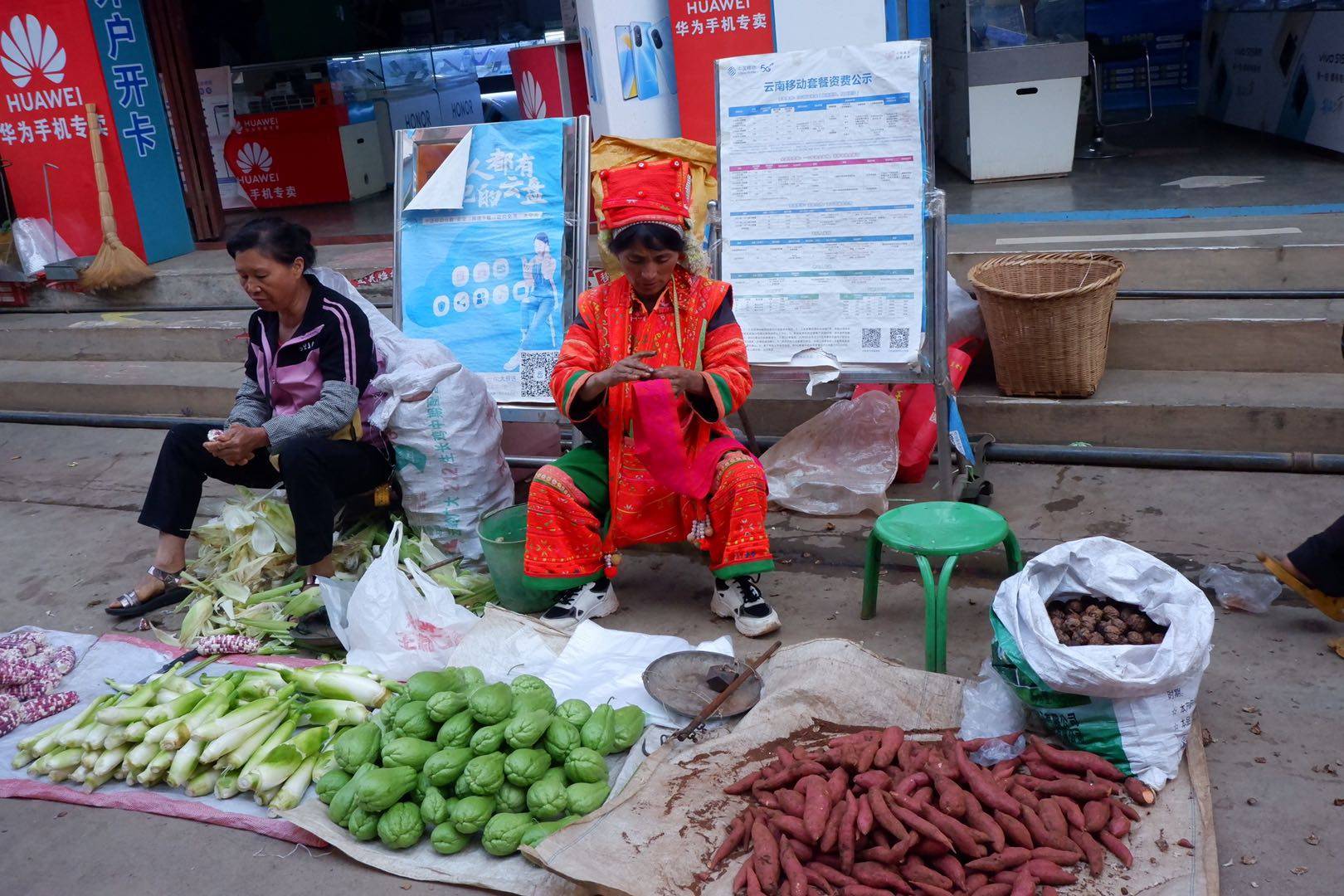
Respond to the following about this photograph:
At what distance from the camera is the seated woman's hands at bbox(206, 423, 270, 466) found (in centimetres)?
387

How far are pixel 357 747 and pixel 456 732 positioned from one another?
0.27m

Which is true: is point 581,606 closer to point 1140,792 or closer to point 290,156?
point 1140,792

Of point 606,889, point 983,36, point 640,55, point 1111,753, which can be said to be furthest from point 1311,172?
point 606,889

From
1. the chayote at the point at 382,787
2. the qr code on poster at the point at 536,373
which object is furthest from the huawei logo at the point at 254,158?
the chayote at the point at 382,787

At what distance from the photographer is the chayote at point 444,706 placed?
116 inches

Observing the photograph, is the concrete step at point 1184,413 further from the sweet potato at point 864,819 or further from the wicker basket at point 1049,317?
the sweet potato at point 864,819

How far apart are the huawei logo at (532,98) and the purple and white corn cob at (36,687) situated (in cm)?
518

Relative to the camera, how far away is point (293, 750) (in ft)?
9.97

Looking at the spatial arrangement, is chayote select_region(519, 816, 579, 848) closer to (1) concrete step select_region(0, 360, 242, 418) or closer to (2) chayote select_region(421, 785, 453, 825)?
(2) chayote select_region(421, 785, 453, 825)

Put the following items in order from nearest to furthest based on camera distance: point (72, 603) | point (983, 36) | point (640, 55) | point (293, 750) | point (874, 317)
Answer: point (293, 750), point (874, 317), point (72, 603), point (640, 55), point (983, 36)

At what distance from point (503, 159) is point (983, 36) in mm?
4927

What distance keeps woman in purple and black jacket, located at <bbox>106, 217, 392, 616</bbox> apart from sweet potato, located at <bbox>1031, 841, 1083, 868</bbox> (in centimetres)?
266

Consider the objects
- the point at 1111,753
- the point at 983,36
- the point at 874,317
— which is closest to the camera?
the point at 1111,753

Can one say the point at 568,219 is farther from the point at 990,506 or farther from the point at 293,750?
the point at 293,750
